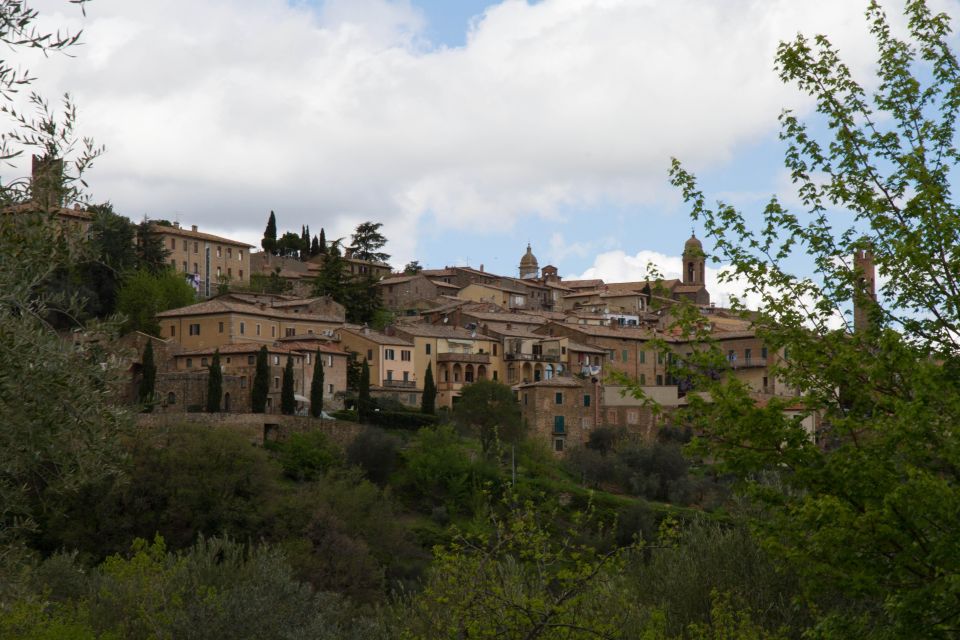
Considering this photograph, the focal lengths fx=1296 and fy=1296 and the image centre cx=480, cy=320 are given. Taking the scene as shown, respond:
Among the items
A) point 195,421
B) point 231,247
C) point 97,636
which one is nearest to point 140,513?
point 195,421

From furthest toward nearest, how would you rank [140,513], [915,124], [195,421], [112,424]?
1. [195,421]
2. [140,513]
3. [915,124]
4. [112,424]

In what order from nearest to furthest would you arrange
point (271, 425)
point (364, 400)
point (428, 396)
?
point (271, 425) < point (364, 400) < point (428, 396)

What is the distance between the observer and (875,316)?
13.5 m

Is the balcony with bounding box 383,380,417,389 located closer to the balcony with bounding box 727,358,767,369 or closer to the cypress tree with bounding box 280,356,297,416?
the cypress tree with bounding box 280,356,297,416

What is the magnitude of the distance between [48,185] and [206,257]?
9119 cm

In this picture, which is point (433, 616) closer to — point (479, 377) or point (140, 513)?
point (140, 513)

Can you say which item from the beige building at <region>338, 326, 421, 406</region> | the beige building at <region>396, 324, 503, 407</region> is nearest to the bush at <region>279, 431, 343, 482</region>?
the beige building at <region>338, 326, 421, 406</region>

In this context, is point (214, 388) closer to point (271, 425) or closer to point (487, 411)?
point (271, 425)

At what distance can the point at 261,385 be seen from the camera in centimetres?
6425

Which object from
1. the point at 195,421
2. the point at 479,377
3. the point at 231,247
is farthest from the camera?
the point at 231,247

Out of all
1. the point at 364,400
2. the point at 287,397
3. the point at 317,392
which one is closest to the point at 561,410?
the point at 364,400

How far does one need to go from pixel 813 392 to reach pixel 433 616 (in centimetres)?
855

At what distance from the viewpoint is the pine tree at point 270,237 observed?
11706 centimetres

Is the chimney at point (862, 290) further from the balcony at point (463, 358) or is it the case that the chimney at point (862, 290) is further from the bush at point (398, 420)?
the balcony at point (463, 358)
